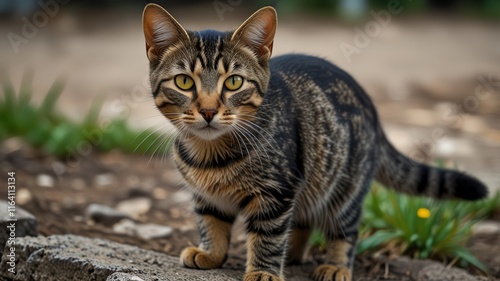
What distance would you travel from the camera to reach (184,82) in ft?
9.87

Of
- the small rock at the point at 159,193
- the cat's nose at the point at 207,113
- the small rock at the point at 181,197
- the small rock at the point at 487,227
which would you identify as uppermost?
the cat's nose at the point at 207,113

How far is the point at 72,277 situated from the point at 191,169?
70 centimetres

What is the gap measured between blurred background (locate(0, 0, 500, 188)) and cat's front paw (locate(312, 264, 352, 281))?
2.10 meters

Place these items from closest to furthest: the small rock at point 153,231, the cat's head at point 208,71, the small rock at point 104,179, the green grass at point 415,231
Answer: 1. the cat's head at point 208,71
2. the green grass at point 415,231
3. the small rock at point 153,231
4. the small rock at point 104,179

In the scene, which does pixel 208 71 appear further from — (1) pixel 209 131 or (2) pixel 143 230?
(2) pixel 143 230

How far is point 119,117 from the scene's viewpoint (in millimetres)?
6969

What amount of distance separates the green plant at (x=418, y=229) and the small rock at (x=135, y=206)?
1.66 meters

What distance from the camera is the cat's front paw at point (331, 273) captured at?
3.57 meters

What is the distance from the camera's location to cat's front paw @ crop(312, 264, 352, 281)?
3566 mm

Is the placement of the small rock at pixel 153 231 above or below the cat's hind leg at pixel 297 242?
below

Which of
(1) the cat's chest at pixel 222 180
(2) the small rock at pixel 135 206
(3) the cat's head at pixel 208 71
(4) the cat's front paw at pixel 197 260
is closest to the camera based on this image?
(3) the cat's head at pixel 208 71

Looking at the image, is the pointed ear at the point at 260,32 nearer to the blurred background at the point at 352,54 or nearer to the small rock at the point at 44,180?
the blurred background at the point at 352,54

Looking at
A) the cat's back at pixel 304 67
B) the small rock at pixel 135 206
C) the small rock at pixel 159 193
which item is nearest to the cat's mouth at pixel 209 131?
the cat's back at pixel 304 67

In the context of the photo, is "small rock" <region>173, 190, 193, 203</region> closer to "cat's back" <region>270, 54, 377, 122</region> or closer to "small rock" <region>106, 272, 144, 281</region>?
"cat's back" <region>270, 54, 377, 122</region>
